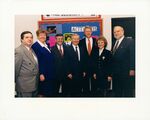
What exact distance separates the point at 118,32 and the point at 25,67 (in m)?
0.78

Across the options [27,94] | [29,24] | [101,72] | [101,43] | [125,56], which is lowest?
[27,94]

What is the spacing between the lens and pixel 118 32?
124 inches

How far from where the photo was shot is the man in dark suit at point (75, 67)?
3.16m

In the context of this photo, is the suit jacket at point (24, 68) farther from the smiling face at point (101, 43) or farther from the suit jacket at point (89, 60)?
the smiling face at point (101, 43)

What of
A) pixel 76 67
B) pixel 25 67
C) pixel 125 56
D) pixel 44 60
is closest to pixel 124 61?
pixel 125 56

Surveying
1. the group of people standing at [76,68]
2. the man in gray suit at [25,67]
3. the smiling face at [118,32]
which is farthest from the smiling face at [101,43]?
the man in gray suit at [25,67]

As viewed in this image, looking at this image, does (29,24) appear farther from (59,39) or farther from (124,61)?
(124,61)

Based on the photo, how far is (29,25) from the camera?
3143 millimetres

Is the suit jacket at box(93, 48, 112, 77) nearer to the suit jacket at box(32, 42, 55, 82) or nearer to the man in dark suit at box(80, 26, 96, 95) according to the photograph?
the man in dark suit at box(80, 26, 96, 95)

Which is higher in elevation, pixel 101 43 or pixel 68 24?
pixel 68 24
